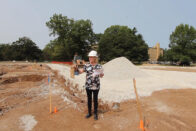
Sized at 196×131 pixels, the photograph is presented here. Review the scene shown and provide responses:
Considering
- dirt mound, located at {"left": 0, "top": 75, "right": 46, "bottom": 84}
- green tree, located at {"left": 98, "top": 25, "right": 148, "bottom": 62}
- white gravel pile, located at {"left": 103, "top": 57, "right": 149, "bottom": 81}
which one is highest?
green tree, located at {"left": 98, "top": 25, "right": 148, "bottom": 62}

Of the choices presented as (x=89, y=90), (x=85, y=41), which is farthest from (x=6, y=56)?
(x=89, y=90)

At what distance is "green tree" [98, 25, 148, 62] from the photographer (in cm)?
3394

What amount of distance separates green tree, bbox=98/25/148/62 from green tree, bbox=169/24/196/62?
28.3 feet

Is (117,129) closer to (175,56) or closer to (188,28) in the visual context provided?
(175,56)

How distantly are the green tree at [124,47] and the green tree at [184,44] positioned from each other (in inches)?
340

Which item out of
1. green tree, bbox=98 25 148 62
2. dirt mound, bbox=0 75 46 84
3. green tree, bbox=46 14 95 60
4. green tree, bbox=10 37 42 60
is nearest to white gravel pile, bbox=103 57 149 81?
dirt mound, bbox=0 75 46 84

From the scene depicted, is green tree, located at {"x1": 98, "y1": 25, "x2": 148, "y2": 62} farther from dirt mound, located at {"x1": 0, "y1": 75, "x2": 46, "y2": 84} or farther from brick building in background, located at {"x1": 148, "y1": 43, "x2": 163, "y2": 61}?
brick building in background, located at {"x1": 148, "y1": 43, "x2": 163, "y2": 61}

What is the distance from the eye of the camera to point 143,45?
119 ft

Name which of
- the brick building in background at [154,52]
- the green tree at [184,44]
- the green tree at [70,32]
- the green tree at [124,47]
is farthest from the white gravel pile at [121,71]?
the brick building in background at [154,52]

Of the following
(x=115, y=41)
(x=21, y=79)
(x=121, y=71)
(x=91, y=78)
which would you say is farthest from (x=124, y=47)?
(x=91, y=78)

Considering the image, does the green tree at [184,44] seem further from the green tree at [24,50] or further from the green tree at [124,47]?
the green tree at [24,50]

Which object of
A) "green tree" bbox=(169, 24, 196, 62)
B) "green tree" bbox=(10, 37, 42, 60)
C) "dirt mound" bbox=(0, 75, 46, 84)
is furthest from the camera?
"green tree" bbox=(10, 37, 42, 60)

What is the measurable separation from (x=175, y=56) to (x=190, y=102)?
35608 millimetres

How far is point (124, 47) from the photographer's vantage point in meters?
34.4
